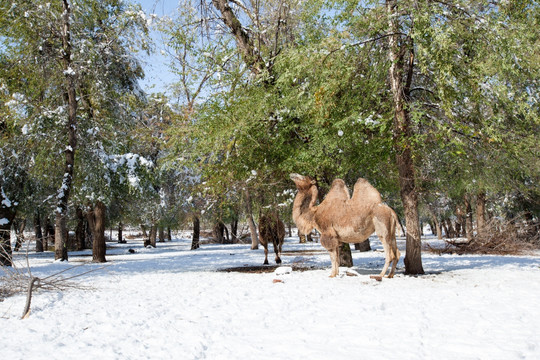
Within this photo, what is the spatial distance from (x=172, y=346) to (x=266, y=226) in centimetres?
999

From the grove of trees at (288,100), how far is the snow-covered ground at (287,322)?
228 centimetres

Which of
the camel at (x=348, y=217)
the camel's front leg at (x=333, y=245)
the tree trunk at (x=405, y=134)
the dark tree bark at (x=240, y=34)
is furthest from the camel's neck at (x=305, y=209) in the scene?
the dark tree bark at (x=240, y=34)

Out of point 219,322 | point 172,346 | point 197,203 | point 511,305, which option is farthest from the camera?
point 197,203

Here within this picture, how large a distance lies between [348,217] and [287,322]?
4.24 meters

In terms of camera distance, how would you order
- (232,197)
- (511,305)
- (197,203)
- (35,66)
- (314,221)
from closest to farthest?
(511,305)
(314,221)
(232,197)
(35,66)
(197,203)

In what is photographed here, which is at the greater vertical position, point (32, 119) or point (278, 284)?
point (32, 119)

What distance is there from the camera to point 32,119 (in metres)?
15.4

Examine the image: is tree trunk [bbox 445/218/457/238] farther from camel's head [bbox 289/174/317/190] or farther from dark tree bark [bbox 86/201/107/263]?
camel's head [bbox 289/174/317/190]

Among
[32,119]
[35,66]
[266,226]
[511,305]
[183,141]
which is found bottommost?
[511,305]

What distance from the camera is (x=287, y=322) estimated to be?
5.14m

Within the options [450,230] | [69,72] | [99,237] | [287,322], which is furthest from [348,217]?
[450,230]

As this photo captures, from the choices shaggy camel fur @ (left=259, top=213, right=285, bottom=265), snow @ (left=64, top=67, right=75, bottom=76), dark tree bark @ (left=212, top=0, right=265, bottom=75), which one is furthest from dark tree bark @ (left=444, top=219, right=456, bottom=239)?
snow @ (left=64, top=67, right=75, bottom=76)

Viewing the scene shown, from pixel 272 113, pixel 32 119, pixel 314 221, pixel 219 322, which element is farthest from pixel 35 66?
pixel 219 322

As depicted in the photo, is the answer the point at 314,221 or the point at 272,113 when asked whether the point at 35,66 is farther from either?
the point at 314,221
